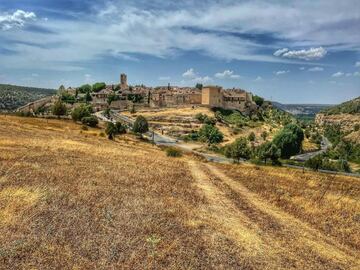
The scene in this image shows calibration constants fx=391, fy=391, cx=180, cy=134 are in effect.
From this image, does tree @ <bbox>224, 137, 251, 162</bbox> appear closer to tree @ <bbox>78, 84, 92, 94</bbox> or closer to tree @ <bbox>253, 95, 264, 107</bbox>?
tree @ <bbox>78, 84, 92, 94</bbox>

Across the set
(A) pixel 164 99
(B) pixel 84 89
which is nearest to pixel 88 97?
(B) pixel 84 89

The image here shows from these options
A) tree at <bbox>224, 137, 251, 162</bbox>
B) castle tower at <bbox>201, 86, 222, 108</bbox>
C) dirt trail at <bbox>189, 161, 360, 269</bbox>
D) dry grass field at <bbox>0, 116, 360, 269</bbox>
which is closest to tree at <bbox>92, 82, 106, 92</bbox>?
castle tower at <bbox>201, 86, 222, 108</bbox>

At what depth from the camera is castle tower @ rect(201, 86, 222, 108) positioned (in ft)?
479

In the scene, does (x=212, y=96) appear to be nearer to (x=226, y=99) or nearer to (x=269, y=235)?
(x=226, y=99)


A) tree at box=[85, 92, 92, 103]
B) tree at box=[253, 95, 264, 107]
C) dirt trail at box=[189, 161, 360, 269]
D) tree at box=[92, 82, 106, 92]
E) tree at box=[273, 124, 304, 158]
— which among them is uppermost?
tree at box=[92, 82, 106, 92]

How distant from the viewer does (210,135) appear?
3991 inches

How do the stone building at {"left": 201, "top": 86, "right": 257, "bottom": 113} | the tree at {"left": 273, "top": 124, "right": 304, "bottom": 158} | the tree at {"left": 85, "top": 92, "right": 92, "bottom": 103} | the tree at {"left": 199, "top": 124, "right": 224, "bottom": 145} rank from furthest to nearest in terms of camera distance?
1. the tree at {"left": 85, "top": 92, "right": 92, "bottom": 103}
2. the stone building at {"left": 201, "top": 86, "right": 257, "bottom": 113}
3. the tree at {"left": 273, "top": 124, "right": 304, "bottom": 158}
4. the tree at {"left": 199, "top": 124, "right": 224, "bottom": 145}

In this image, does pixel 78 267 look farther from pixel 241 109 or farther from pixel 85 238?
pixel 241 109

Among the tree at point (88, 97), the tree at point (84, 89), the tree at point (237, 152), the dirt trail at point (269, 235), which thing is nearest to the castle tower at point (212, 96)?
the tree at point (88, 97)

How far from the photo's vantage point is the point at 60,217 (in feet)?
59.7

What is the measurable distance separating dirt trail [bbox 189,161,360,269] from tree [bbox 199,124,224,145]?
73710mm

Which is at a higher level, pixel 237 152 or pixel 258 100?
pixel 258 100

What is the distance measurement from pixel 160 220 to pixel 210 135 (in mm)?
83115

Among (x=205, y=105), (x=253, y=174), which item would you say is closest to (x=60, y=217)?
(x=253, y=174)
